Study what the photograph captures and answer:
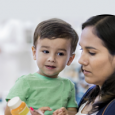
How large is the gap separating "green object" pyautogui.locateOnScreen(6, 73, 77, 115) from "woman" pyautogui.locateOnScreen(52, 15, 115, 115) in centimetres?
28

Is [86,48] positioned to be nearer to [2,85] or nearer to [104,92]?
[104,92]

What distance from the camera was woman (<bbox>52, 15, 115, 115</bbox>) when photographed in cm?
91

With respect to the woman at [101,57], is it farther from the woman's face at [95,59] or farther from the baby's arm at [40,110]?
the baby's arm at [40,110]

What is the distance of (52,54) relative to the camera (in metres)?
1.18

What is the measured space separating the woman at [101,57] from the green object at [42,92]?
276 mm

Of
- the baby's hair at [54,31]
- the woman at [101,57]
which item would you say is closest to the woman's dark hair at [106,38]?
the woman at [101,57]

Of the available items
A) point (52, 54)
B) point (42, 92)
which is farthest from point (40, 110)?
point (52, 54)

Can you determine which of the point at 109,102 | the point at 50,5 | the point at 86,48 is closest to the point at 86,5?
the point at 50,5

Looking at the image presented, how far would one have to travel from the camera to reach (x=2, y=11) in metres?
2.40

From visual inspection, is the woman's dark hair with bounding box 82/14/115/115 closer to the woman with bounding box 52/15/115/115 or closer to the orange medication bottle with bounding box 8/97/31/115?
the woman with bounding box 52/15/115/115

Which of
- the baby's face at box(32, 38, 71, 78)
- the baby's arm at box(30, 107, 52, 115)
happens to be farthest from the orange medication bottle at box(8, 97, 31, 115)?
the baby's face at box(32, 38, 71, 78)

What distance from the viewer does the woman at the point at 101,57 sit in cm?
91

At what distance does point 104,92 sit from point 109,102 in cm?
8

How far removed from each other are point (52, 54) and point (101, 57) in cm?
36
